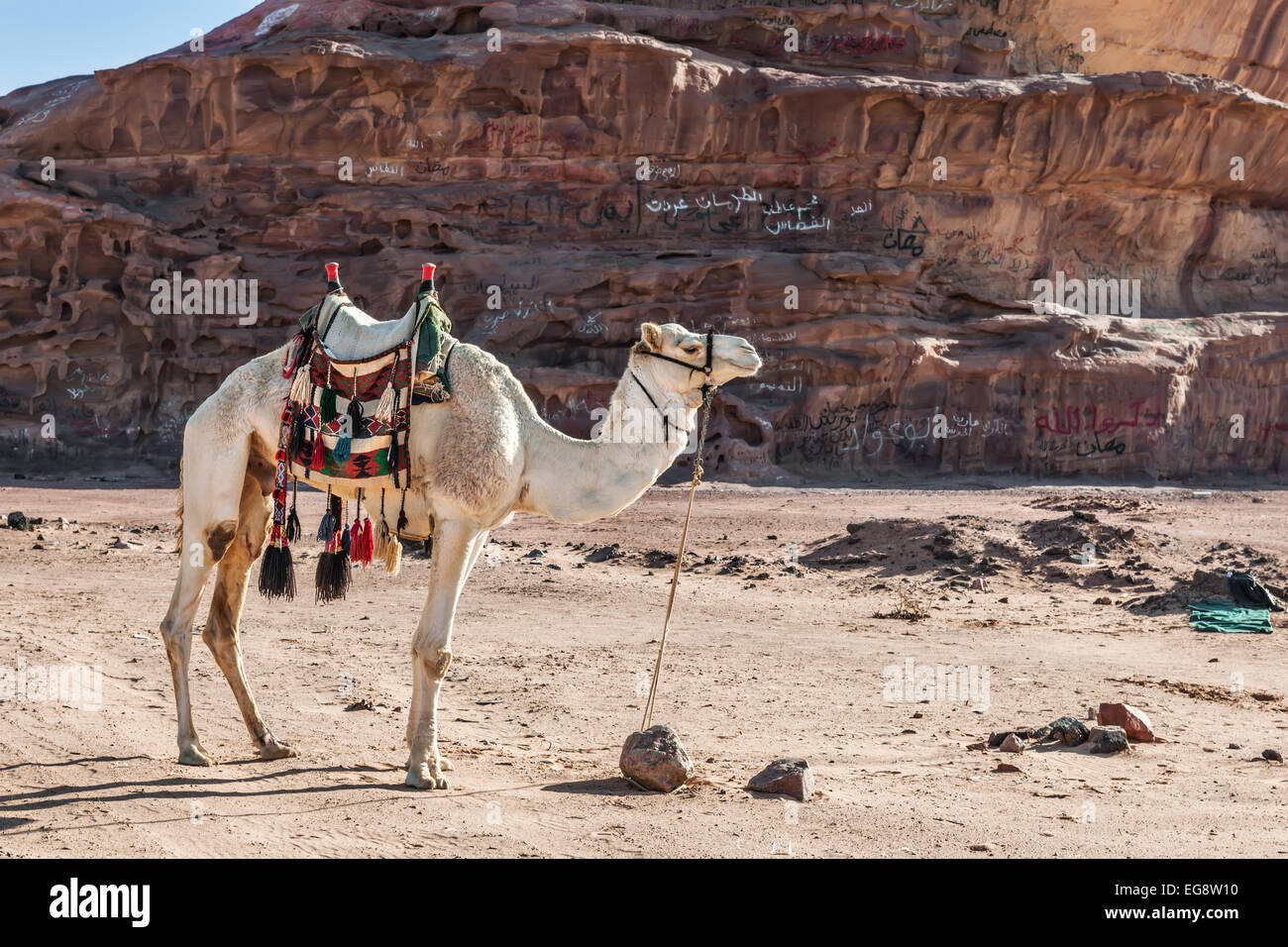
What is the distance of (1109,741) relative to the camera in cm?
775

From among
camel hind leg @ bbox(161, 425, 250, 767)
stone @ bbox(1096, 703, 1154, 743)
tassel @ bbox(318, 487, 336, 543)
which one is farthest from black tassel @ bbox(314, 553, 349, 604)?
stone @ bbox(1096, 703, 1154, 743)

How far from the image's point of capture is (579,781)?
6.91m

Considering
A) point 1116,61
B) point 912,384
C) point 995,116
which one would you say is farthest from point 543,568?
point 1116,61

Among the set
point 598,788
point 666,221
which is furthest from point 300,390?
point 666,221

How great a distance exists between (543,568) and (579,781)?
935 centimetres

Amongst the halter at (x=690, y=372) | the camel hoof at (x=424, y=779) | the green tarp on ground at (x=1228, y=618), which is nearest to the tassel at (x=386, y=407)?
the halter at (x=690, y=372)

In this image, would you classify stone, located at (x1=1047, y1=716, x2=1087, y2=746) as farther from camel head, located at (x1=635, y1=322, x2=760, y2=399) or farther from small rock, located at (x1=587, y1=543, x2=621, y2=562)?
small rock, located at (x1=587, y1=543, x2=621, y2=562)

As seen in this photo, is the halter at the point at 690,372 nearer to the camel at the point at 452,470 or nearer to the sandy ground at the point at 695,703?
the camel at the point at 452,470

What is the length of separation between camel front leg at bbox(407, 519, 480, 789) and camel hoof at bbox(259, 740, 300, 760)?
35.9 inches

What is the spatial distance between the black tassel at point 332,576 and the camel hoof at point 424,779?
130 cm

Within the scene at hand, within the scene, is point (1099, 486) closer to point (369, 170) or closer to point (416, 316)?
point (369, 170)

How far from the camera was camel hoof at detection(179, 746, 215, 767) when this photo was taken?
23.0ft

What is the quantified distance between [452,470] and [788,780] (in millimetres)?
2556

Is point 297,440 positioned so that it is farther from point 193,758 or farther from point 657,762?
point 657,762
